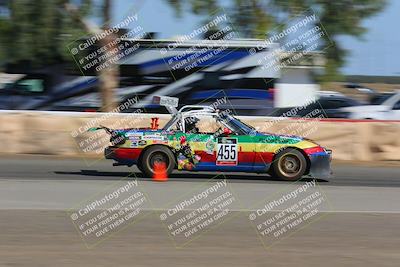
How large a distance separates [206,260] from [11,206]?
378cm

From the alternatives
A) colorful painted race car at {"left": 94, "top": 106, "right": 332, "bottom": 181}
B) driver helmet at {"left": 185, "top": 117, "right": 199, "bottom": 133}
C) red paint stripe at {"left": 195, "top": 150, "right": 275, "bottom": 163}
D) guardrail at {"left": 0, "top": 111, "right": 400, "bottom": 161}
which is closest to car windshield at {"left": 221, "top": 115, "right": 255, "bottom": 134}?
colorful painted race car at {"left": 94, "top": 106, "right": 332, "bottom": 181}

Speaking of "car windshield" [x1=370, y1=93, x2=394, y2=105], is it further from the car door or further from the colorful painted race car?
the car door

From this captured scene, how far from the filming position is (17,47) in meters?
22.9

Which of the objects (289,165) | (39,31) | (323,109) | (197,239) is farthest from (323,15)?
(197,239)

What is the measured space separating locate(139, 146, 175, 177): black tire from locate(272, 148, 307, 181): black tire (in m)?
1.80

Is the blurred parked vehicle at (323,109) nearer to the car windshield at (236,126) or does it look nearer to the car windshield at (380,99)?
the car windshield at (380,99)

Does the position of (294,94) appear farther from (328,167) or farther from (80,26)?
(328,167)

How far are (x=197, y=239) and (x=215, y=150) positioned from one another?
523 cm

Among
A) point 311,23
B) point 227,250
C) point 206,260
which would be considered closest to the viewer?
point 206,260

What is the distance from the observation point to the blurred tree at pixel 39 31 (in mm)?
22484

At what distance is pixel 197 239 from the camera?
786 centimetres

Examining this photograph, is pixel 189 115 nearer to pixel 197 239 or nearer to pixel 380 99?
pixel 197 239

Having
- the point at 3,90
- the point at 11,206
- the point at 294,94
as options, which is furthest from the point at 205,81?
the point at 11,206

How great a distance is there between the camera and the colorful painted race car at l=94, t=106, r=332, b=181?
13.0 m
